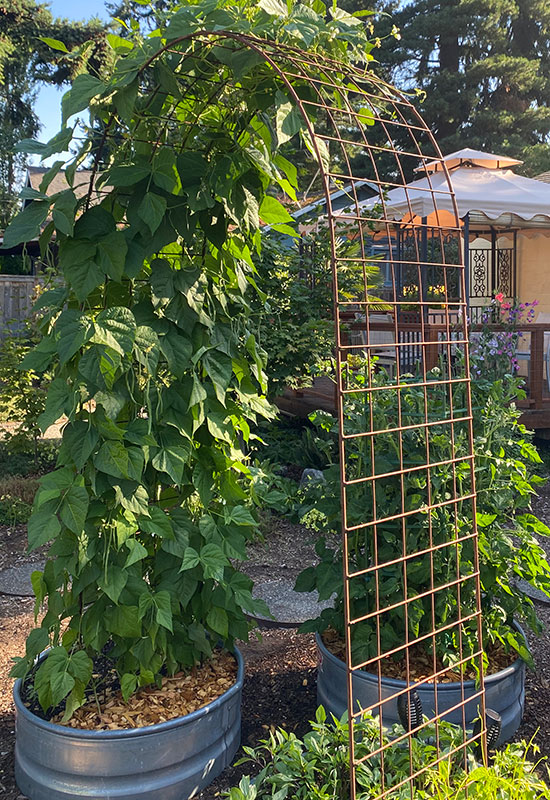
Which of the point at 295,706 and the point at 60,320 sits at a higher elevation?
the point at 60,320

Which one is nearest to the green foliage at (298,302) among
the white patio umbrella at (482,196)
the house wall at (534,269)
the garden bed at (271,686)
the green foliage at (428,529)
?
the white patio umbrella at (482,196)

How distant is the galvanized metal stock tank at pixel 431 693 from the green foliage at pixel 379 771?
9.0 inches

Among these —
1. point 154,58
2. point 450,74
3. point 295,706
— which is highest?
point 450,74

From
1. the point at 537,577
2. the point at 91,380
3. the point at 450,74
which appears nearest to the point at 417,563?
the point at 537,577

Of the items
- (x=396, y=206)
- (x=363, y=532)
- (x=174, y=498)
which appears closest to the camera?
(x=174, y=498)

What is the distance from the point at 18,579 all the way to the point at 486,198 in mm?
5805

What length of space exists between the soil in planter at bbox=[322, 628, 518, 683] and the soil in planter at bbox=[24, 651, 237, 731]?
422 millimetres

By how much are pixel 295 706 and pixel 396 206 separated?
643 centimetres

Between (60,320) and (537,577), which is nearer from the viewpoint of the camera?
(60,320)

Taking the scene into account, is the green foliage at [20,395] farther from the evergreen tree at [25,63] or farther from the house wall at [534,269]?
the house wall at [534,269]

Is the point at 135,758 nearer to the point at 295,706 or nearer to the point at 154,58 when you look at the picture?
the point at 295,706

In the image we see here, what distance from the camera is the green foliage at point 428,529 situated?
242 cm

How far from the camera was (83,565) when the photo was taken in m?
2.04

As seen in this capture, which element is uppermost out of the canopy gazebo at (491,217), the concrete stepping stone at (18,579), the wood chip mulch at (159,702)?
the canopy gazebo at (491,217)
